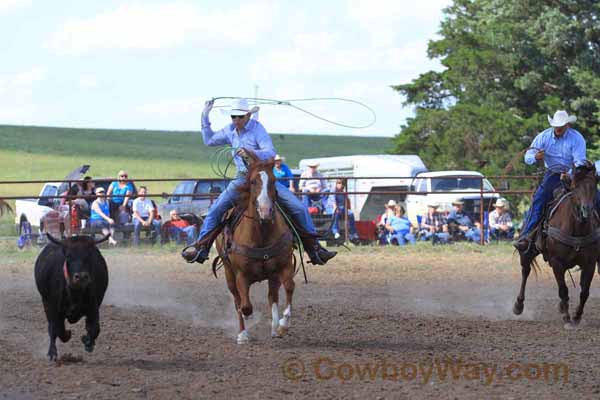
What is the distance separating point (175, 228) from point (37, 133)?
60.7 meters

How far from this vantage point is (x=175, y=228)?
63.6 ft

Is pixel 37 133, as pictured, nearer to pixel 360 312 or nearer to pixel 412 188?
pixel 412 188

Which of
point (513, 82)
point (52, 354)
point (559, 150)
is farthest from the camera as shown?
point (513, 82)

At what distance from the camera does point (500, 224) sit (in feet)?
65.8

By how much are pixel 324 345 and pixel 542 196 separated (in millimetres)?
3071

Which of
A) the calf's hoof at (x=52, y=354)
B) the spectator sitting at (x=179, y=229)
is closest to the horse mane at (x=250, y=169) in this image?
the calf's hoof at (x=52, y=354)

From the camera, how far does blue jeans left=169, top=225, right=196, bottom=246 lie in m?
19.2

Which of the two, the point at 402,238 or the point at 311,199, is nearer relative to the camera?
the point at 311,199

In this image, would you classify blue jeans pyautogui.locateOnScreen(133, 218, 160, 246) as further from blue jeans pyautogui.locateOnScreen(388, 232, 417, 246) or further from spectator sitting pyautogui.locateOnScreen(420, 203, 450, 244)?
spectator sitting pyautogui.locateOnScreen(420, 203, 450, 244)

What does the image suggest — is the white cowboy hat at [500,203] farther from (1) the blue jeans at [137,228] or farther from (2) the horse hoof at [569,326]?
(2) the horse hoof at [569,326]

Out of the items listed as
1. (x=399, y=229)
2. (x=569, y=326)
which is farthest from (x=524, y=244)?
(x=399, y=229)

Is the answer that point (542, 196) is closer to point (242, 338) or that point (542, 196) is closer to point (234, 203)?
point (234, 203)

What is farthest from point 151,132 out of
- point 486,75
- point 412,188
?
point 412,188

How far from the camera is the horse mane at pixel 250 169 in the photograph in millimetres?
8516
